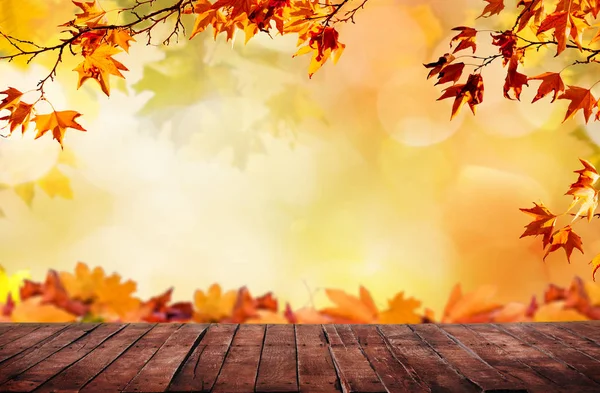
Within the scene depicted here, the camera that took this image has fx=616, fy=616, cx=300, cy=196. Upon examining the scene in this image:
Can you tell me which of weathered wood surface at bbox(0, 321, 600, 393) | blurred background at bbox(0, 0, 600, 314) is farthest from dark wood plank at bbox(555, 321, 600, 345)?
blurred background at bbox(0, 0, 600, 314)

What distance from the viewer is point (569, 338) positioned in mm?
2031

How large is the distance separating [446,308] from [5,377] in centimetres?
162

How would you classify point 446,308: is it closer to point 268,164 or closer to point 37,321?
point 268,164

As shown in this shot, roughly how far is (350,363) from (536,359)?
1.77ft

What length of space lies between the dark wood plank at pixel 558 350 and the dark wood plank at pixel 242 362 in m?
0.85

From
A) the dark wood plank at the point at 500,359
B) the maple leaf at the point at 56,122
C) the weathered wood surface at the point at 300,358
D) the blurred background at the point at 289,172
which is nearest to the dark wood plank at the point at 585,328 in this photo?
the weathered wood surface at the point at 300,358

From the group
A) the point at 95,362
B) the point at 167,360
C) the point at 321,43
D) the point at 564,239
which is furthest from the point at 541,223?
the point at 95,362

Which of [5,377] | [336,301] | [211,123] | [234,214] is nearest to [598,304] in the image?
[336,301]

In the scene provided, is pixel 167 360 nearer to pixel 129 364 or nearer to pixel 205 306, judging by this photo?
pixel 129 364

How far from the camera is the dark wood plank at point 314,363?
149 cm

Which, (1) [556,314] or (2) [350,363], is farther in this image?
(1) [556,314]

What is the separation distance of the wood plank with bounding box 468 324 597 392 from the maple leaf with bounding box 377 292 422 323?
0.30 meters

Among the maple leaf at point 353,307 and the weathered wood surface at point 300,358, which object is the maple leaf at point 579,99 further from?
the maple leaf at point 353,307

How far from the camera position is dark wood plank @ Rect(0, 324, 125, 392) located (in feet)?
4.93
